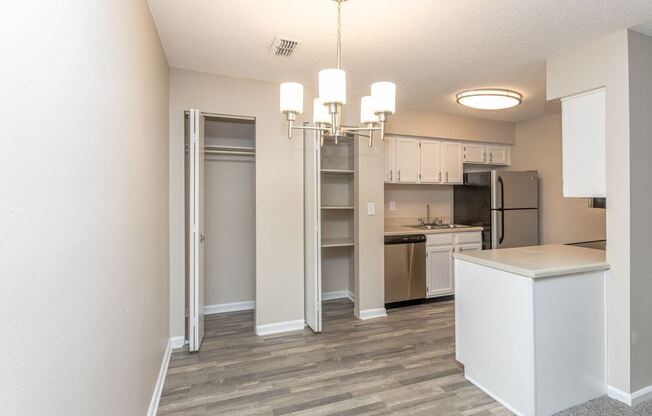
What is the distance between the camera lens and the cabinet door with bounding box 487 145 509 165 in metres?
5.00

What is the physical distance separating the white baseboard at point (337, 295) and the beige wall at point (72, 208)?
2710mm

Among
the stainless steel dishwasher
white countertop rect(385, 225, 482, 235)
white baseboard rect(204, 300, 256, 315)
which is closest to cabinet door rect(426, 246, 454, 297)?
the stainless steel dishwasher

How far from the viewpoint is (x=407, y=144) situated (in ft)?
14.6

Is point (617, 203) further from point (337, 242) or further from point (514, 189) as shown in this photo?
point (337, 242)

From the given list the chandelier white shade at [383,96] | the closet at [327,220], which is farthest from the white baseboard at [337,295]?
the chandelier white shade at [383,96]

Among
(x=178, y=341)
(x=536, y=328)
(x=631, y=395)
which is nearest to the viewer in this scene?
(x=536, y=328)

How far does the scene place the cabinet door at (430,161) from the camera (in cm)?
455

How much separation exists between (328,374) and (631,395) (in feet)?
6.61

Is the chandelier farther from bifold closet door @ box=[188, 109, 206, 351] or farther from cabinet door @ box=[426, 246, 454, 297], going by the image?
cabinet door @ box=[426, 246, 454, 297]

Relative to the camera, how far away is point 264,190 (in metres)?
3.32

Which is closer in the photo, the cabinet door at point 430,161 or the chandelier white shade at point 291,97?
the chandelier white shade at point 291,97

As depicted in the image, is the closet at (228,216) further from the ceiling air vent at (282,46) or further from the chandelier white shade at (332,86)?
the chandelier white shade at (332,86)

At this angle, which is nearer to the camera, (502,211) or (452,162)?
(502,211)

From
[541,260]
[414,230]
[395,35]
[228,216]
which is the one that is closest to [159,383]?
[228,216]
